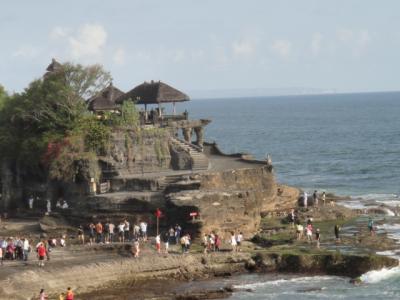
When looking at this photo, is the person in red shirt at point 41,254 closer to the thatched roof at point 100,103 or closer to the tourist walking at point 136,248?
the tourist walking at point 136,248

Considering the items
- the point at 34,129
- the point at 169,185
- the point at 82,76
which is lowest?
the point at 169,185

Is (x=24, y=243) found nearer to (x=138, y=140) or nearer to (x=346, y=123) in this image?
(x=138, y=140)

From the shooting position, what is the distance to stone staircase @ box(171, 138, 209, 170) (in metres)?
54.5

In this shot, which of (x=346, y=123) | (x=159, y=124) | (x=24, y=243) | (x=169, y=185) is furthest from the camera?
(x=346, y=123)

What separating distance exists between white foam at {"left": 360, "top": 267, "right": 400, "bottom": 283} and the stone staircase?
691 inches

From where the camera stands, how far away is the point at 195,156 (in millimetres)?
54875

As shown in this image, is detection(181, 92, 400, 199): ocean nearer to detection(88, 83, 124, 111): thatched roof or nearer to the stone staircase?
the stone staircase

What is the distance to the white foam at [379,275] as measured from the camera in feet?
128

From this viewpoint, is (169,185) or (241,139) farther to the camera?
(241,139)

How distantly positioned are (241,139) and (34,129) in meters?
74.2

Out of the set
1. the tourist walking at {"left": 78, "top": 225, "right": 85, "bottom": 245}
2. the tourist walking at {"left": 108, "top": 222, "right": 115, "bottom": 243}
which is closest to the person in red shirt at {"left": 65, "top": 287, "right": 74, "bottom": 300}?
the tourist walking at {"left": 78, "top": 225, "right": 85, "bottom": 245}

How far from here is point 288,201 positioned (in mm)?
58688

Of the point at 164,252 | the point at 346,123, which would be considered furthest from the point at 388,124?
the point at 164,252

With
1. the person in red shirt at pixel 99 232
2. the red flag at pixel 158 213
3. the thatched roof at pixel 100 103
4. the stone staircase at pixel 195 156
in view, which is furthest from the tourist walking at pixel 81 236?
the thatched roof at pixel 100 103
